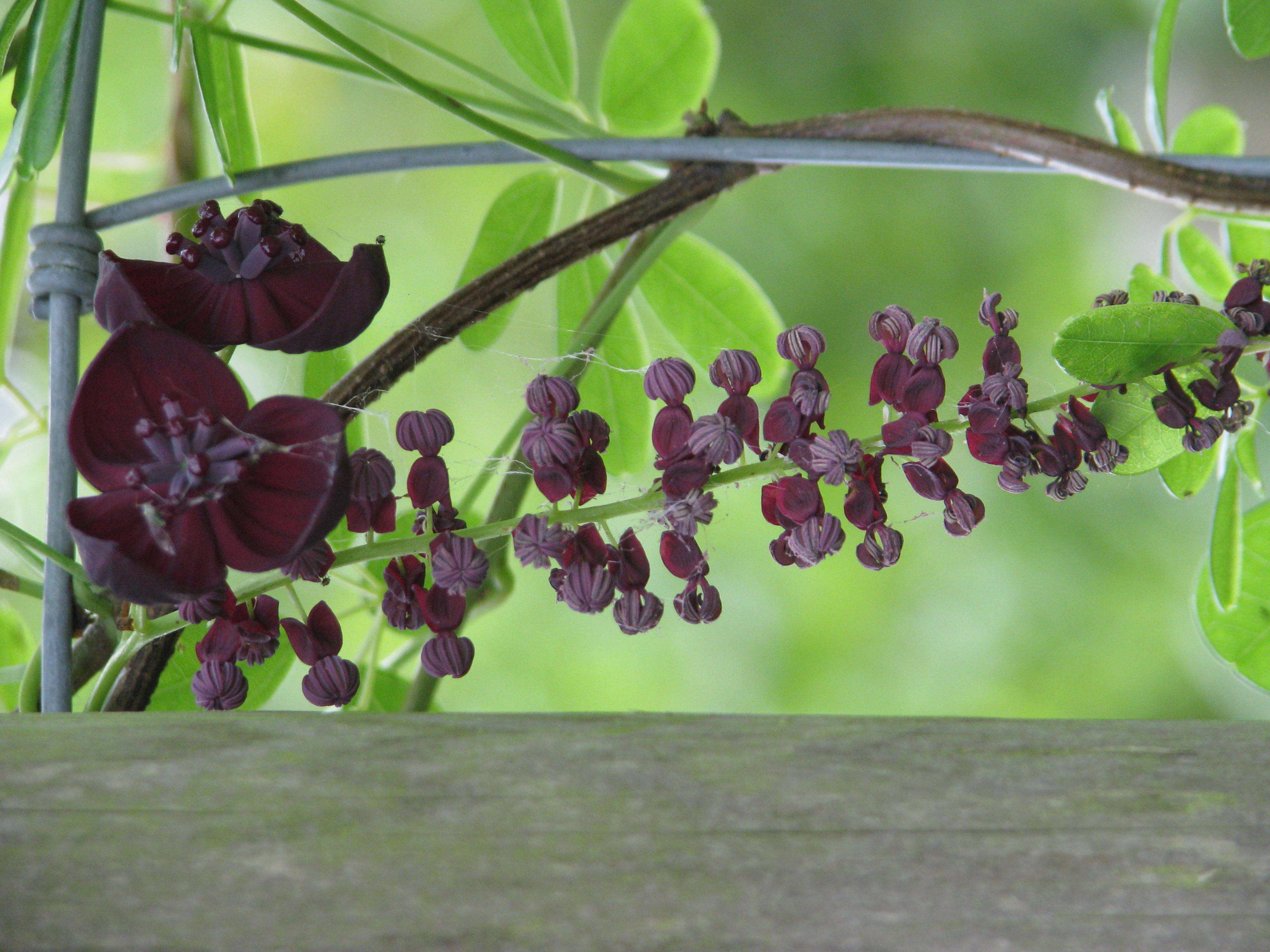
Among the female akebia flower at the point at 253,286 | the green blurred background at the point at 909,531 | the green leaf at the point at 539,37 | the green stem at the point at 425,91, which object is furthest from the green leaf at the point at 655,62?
the green blurred background at the point at 909,531

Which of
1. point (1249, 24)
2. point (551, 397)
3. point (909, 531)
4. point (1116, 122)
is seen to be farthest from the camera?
point (909, 531)

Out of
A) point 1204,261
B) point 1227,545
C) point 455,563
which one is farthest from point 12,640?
point 1204,261

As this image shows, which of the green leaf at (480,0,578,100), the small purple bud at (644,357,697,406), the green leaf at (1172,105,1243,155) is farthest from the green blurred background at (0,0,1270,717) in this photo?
the small purple bud at (644,357,697,406)

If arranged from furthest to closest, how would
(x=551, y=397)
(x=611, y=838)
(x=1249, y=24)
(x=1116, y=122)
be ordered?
(x=1116, y=122) → (x=1249, y=24) → (x=551, y=397) → (x=611, y=838)

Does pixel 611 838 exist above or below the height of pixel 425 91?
below

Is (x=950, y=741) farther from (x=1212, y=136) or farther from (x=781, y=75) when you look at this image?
(x=781, y=75)

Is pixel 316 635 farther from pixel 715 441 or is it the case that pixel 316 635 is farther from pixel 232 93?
pixel 232 93

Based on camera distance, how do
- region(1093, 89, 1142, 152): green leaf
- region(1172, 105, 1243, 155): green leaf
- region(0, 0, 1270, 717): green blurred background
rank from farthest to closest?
region(0, 0, 1270, 717): green blurred background < region(1172, 105, 1243, 155): green leaf < region(1093, 89, 1142, 152): green leaf

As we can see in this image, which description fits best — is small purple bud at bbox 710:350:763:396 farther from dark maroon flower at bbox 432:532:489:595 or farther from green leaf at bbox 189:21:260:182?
green leaf at bbox 189:21:260:182
